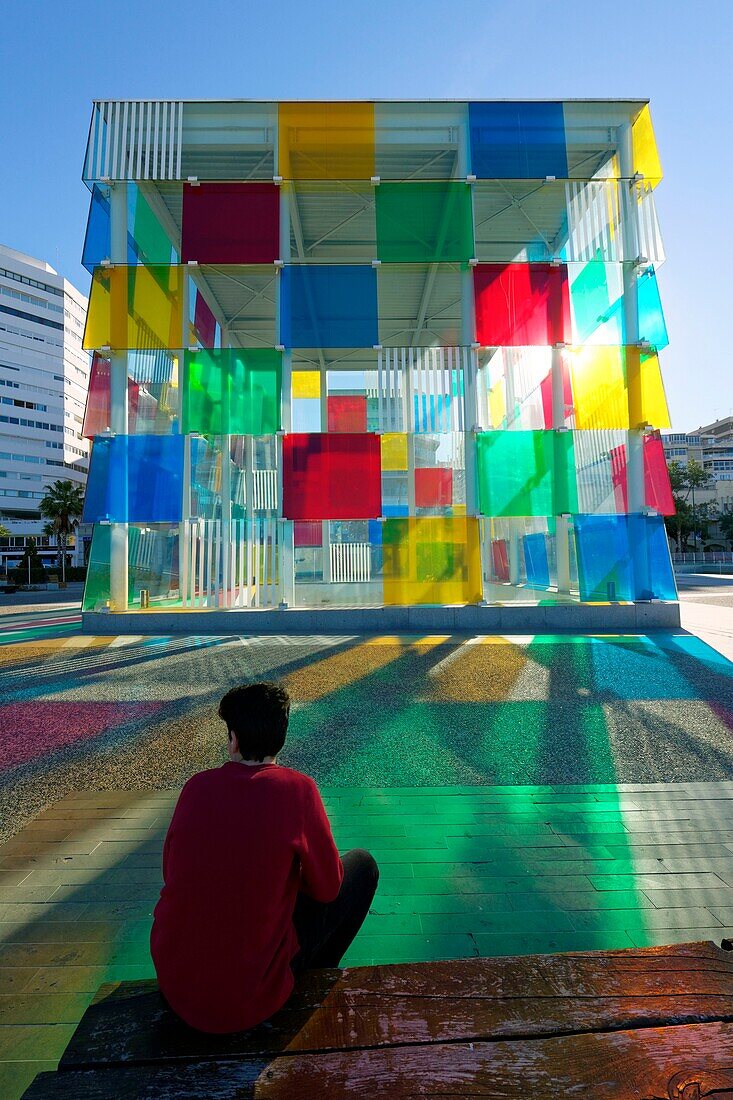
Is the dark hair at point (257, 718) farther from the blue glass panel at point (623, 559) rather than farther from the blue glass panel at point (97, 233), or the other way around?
the blue glass panel at point (97, 233)

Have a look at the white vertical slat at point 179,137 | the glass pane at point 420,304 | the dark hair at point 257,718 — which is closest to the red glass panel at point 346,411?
the glass pane at point 420,304

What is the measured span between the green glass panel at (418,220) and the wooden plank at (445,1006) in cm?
1610

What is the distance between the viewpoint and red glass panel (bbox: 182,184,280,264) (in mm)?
15828

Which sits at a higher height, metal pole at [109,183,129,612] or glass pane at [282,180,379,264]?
glass pane at [282,180,379,264]

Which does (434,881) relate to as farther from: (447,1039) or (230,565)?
(230,565)

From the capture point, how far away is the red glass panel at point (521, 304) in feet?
52.5

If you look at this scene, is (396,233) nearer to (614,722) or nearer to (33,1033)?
(614,722)

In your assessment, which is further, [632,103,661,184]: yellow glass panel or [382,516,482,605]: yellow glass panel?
[632,103,661,184]: yellow glass panel

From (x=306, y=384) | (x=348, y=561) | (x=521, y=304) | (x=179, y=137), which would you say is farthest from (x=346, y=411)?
(x=179, y=137)

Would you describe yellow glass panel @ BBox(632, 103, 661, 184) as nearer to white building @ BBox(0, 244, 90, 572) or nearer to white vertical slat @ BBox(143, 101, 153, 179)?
white vertical slat @ BBox(143, 101, 153, 179)

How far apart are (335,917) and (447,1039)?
65cm

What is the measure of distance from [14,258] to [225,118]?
88313mm

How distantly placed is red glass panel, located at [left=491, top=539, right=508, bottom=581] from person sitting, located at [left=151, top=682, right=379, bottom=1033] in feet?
68.2

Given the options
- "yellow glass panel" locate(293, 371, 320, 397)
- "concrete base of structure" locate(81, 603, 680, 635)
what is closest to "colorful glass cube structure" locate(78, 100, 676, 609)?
"concrete base of structure" locate(81, 603, 680, 635)
